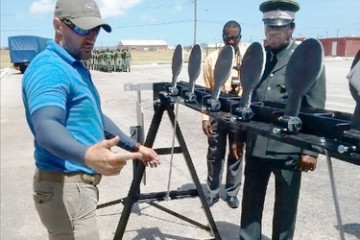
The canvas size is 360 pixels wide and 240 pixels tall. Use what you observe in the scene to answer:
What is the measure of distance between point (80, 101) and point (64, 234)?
70 centimetres

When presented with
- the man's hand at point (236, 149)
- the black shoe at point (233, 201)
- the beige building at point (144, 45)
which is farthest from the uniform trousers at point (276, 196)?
the beige building at point (144, 45)

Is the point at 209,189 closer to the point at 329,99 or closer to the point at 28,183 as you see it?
the point at 28,183

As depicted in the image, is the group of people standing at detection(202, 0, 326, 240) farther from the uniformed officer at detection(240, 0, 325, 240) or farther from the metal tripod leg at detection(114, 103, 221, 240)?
the metal tripod leg at detection(114, 103, 221, 240)

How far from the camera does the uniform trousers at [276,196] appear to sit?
3002 mm

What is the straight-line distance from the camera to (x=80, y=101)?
6.55 ft

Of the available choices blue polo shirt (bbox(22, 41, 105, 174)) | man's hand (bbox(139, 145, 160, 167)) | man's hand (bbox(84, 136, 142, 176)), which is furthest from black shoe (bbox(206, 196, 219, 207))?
man's hand (bbox(84, 136, 142, 176))

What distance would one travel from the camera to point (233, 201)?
15.5 feet

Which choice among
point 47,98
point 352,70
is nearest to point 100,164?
point 47,98

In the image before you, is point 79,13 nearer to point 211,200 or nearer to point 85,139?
point 85,139

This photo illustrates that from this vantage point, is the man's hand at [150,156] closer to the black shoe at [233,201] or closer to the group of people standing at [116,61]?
the black shoe at [233,201]

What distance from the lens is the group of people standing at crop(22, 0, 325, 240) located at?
1652 millimetres

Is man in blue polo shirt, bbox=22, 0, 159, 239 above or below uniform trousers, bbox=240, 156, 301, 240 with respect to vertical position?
above

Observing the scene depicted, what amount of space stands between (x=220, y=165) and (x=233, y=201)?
434mm

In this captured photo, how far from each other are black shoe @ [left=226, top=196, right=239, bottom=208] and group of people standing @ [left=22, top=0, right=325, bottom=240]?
4.75 feet
